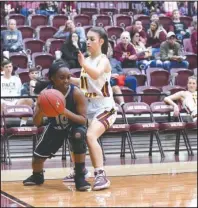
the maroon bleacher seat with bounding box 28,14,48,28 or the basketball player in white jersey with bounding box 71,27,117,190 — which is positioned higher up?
the maroon bleacher seat with bounding box 28,14,48,28

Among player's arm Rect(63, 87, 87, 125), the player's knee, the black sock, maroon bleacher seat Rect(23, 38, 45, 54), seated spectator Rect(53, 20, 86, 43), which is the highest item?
seated spectator Rect(53, 20, 86, 43)

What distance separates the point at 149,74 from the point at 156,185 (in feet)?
17.9

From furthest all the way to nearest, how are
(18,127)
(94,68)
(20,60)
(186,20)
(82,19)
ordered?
1. (186,20)
2. (82,19)
3. (20,60)
4. (18,127)
5. (94,68)

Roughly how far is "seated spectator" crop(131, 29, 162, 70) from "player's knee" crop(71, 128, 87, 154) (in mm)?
6457

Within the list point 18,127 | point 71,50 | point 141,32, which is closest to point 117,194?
point 18,127

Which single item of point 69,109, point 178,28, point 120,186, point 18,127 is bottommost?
point 120,186

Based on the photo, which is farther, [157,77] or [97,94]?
[157,77]

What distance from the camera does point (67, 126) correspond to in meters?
6.77

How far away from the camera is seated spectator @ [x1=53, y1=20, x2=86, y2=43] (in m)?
13.1

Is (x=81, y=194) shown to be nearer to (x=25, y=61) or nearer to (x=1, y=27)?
(x=25, y=61)

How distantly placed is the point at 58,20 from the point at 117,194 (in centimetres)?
892

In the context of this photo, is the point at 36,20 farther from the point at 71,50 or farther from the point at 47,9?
the point at 71,50

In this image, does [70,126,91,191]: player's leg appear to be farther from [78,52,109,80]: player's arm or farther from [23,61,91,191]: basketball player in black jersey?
[78,52,109,80]: player's arm

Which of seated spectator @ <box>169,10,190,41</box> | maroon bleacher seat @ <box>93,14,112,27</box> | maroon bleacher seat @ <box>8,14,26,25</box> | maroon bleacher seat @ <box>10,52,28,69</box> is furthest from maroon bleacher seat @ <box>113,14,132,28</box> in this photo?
maroon bleacher seat @ <box>10,52,28,69</box>
